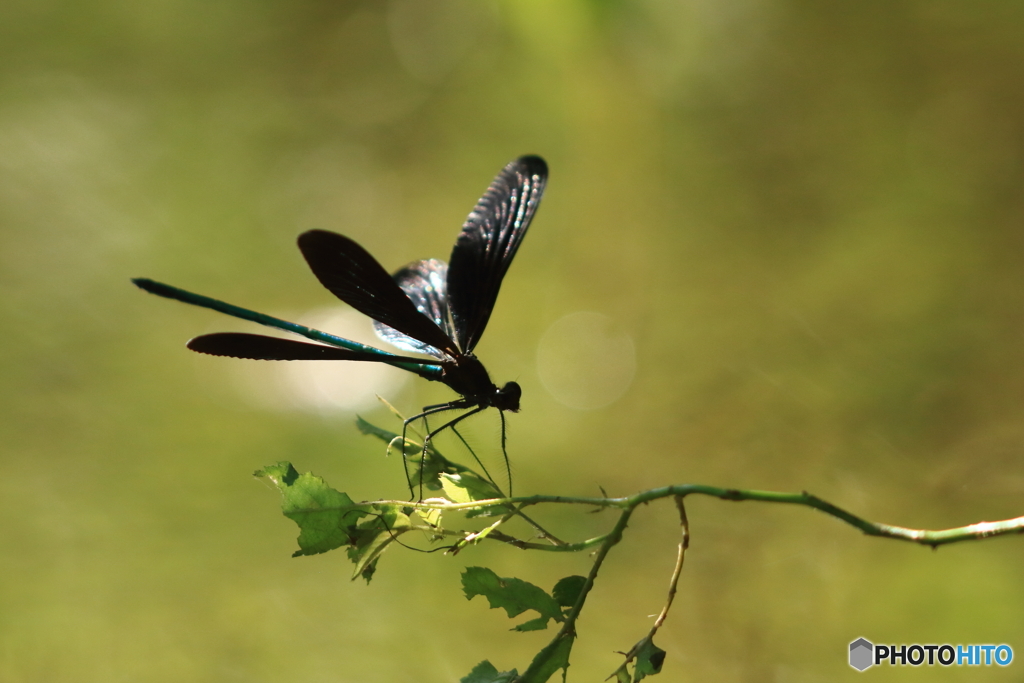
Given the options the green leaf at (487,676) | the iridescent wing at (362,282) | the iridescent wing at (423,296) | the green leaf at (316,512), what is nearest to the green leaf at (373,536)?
the green leaf at (316,512)

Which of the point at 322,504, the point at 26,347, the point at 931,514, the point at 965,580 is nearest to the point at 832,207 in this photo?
the point at 931,514

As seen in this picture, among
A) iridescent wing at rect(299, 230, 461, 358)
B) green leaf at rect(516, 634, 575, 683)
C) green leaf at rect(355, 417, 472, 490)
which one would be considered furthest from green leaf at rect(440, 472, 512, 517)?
iridescent wing at rect(299, 230, 461, 358)

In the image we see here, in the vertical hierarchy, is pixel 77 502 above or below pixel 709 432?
below

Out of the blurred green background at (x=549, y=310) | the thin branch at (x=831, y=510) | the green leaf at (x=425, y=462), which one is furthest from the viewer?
the blurred green background at (x=549, y=310)

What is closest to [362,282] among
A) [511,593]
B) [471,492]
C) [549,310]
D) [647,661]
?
[471,492]

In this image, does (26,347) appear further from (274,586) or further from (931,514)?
(931,514)

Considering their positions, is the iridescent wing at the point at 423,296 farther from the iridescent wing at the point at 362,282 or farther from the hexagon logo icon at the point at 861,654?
the hexagon logo icon at the point at 861,654
